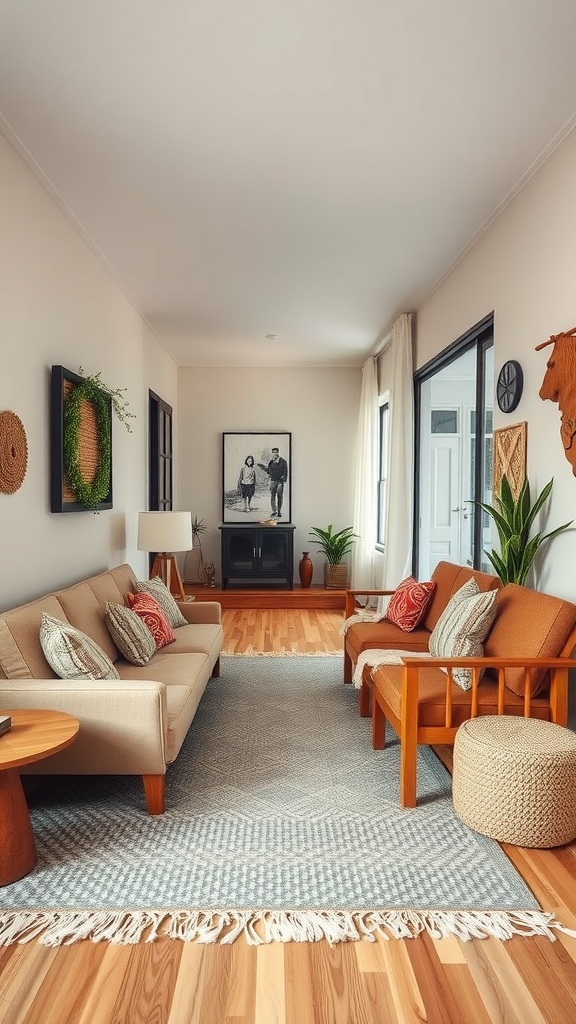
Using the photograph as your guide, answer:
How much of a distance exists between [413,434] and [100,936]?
4.88m

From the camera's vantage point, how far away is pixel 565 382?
3.08 metres

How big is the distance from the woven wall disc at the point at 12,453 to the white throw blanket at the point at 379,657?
187 centimetres

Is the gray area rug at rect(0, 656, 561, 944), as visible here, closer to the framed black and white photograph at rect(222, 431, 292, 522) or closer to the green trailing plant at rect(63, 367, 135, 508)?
the green trailing plant at rect(63, 367, 135, 508)

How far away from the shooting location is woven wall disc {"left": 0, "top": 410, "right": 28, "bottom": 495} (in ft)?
9.70

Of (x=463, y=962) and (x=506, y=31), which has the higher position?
(x=506, y=31)

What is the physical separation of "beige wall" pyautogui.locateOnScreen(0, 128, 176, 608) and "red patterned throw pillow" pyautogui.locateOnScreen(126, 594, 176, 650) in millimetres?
388

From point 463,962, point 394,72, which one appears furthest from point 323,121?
point 463,962

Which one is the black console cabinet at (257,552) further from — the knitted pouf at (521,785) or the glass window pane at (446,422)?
Answer: the knitted pouf at (521,785)

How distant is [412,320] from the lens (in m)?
6.10

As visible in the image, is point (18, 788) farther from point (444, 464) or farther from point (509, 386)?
point (444, 464)

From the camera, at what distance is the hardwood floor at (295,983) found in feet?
Result: 5.37

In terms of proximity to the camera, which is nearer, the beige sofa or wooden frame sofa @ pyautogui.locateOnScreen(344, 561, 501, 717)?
the beige sofa

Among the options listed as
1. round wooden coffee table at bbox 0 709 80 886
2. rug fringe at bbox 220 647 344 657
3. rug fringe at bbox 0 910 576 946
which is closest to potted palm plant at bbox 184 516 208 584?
rug fringe at bbox 220 647 344 657

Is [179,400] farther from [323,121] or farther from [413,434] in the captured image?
[323,121]
